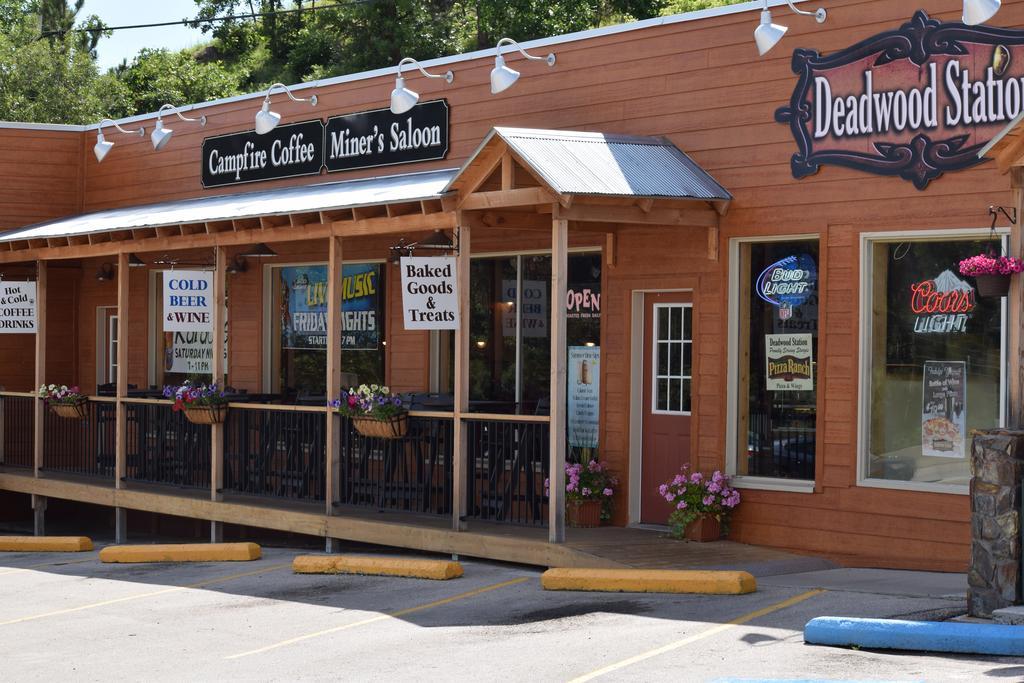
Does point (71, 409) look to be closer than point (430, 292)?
No

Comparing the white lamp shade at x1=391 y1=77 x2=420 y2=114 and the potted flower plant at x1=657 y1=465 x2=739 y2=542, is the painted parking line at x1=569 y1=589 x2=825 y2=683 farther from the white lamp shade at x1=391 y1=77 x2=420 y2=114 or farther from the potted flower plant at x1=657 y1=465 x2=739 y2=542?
the white lamp shade at x1=391 y1=77 x2=420 y2=114

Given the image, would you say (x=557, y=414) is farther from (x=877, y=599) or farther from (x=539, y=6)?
(x=539, y=6)

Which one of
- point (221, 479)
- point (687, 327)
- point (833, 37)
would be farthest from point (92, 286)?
point (833, 37)

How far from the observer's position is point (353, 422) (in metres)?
13.9

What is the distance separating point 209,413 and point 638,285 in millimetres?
5204

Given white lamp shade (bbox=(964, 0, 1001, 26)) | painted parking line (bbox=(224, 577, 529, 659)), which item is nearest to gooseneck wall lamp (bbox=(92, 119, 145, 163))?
painted parking line (bbox=(224, 577, 529, 659))

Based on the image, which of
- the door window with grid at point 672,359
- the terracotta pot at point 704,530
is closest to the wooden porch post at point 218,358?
the door window with grid at point 672,359

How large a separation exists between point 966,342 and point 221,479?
8399 millimetres

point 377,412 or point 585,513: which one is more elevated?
point 377,412

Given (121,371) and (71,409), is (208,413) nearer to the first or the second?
(121,371)

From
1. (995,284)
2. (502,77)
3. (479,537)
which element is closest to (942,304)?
(995,284)

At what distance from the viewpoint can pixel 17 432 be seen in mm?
19984

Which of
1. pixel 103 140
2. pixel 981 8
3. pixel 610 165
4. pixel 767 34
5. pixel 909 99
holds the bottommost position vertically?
pixel 610 165

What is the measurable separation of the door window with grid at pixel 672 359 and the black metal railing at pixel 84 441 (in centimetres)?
769
